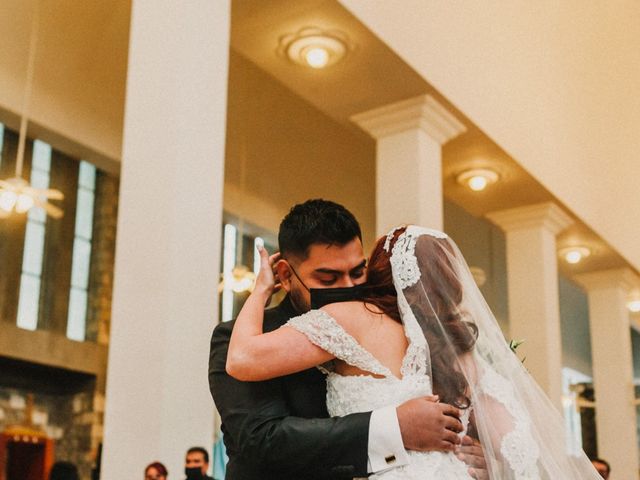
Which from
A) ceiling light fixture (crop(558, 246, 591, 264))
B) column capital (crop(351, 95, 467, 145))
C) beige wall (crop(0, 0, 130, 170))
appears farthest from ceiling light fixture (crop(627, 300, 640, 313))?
beige wall (crop(0, 0, 130, 170))

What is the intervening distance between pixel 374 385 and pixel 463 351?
345mm

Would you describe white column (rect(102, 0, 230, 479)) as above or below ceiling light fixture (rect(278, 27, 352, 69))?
below

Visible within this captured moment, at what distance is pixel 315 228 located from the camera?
8.16 feet

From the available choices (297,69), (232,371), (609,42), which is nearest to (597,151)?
(609,42)

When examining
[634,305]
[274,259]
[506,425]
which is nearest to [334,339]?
[274,259]

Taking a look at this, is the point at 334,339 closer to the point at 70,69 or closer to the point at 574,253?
the point at 70,69

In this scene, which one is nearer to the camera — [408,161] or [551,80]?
[408,161]

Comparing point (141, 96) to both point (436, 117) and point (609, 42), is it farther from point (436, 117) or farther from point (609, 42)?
point (609, 42)

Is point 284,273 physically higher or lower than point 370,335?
higher

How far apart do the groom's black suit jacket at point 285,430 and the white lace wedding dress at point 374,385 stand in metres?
0.06

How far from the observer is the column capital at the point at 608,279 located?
1313 centimetres

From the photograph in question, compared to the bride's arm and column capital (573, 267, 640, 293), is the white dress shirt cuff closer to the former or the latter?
the bride's arm

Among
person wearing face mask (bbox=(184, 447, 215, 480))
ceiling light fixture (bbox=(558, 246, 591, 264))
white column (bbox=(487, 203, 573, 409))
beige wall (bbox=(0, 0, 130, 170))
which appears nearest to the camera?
person wearing face mask (bbox=(184, 447, 215, 480))

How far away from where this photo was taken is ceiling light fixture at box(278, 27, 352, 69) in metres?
6.96
